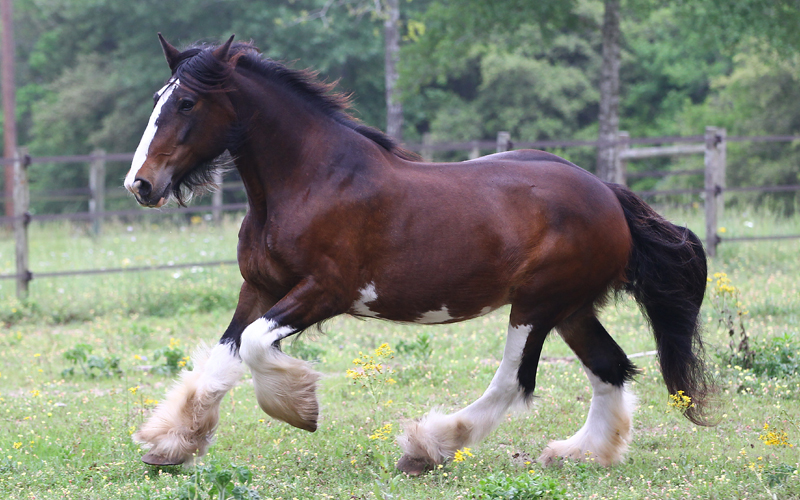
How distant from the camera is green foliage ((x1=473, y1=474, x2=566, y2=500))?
329 cm

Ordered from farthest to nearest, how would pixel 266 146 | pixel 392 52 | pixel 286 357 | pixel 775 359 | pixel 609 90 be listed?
pixel 392 52 → pixel 609 90 → pixel 775 359 → pixel 266 146 → pixel 286 357

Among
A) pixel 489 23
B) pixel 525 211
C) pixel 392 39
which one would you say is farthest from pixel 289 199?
pixel 392 39

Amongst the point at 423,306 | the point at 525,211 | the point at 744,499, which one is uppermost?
the point at 525,211

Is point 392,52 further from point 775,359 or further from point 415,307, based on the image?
point 415,307

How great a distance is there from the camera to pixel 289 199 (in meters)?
3.83

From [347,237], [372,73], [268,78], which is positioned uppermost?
[268,78]

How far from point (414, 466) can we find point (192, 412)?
1.18m

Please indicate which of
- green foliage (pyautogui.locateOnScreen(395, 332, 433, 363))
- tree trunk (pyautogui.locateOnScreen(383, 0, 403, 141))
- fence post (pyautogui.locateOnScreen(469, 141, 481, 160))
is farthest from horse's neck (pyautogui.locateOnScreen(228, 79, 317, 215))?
tree trunk (pyautogui.locateOnScreen(383, 0, 403, 141))

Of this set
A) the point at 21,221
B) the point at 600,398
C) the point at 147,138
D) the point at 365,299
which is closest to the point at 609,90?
the point at 21,221

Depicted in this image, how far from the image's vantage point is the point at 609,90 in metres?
13.5

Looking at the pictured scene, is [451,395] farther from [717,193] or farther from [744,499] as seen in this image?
[717,193]

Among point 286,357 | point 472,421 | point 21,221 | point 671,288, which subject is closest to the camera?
point 286,357

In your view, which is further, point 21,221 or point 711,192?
point 711,192

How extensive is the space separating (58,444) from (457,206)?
269 cm
